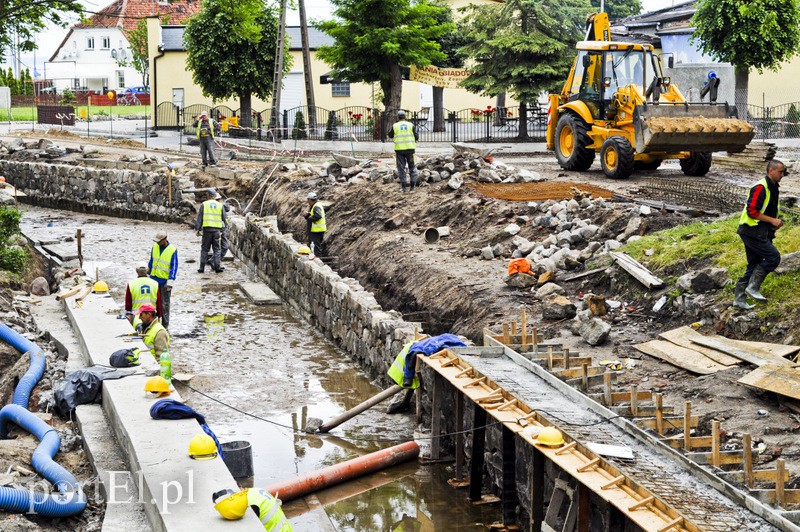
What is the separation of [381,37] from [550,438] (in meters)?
28.2

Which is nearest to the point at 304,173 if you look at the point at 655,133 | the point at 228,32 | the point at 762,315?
the point at 655,133

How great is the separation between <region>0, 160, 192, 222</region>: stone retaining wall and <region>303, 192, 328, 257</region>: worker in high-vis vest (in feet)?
33.2

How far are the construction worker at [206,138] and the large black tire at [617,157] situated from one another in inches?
522

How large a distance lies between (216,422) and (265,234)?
32.5 feet

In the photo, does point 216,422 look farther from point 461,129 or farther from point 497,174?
point 461,129

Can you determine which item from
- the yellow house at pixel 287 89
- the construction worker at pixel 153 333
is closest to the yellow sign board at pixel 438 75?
the yellow house at pixel 287 89

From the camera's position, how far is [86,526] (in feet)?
27.6

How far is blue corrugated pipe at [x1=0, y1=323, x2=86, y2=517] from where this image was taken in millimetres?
8109

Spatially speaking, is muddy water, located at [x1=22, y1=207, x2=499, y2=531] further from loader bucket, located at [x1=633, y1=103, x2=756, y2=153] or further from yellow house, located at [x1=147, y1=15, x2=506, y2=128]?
yellow house, located at [x1=147, y1=15, x2=506, y2=128]

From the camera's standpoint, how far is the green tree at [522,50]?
34062 mm

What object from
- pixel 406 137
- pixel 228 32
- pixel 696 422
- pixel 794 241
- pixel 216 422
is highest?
pixel 228 32

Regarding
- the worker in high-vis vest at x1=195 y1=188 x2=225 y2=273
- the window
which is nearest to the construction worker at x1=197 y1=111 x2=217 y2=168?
the worker in high-vis vest at x1=195 y1=188 x2=225 y2=273

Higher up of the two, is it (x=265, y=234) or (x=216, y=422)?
(x=265, y=234)

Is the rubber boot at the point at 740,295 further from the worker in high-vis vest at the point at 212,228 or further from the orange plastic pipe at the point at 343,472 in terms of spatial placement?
the worker in high-vis vest at the point at 212,228
